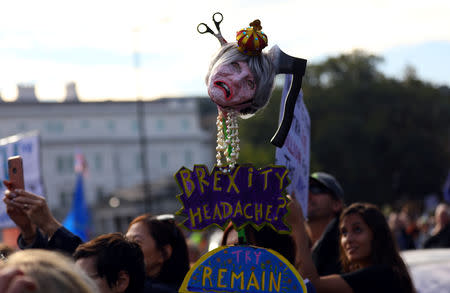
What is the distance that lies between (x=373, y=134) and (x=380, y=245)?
4780 cm

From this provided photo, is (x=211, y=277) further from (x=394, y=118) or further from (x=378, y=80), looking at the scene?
(x=378, y=80)

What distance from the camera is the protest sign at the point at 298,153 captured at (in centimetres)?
344

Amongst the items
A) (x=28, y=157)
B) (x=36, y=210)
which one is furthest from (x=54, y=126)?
(x=36, y=210)

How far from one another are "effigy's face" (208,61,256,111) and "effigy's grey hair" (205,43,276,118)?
0.06 feet

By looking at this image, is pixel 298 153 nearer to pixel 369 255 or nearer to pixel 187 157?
pixel 369 255

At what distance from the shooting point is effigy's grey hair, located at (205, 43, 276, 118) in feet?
9.64

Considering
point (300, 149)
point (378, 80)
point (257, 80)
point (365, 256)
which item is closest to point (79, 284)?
point (257, 80)

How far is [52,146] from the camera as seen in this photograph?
71875mm

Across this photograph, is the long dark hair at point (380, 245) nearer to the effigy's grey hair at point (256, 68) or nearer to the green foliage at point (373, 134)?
the effigy's grey hair at point (256, 68)

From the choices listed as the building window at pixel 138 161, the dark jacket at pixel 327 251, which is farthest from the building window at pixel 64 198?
the dark jacket at pixel 327 251

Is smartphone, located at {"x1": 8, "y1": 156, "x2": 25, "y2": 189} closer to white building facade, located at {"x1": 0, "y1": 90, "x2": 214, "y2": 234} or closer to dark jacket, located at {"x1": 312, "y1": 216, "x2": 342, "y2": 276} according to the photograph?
dark jacket, located at {"x1": 312, "y1": 216, "x2": 342, "y2": 276}

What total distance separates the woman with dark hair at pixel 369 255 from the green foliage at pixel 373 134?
141 feet

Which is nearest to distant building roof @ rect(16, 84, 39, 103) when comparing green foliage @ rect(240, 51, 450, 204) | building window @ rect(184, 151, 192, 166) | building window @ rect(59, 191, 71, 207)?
building window @ rect(59, 191, 71, 207)

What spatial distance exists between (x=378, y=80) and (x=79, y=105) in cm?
2693
